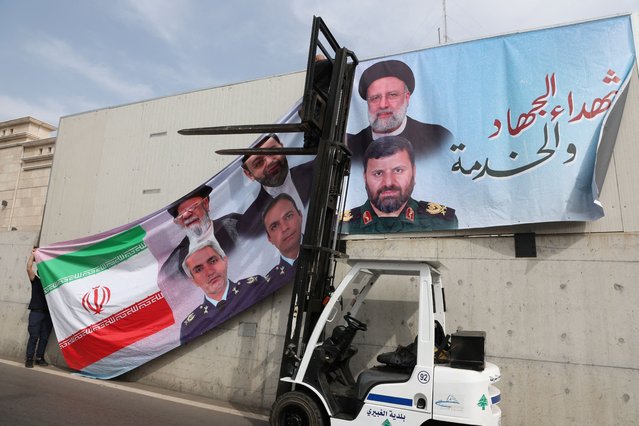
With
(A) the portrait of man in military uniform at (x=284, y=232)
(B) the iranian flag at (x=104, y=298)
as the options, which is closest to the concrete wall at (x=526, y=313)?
(A) the portrait of man in military uniform at (x=284, y=232)

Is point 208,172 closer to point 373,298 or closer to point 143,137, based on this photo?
point 143,137

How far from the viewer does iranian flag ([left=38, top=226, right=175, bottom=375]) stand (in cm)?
702

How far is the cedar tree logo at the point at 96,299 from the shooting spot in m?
7.25

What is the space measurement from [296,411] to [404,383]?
114 cm

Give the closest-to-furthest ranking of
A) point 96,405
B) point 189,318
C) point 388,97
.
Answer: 1. point 96,405
2. point 388,97
3. point 189,318

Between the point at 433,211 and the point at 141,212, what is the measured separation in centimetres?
555

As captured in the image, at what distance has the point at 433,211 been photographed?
5977 millimetres

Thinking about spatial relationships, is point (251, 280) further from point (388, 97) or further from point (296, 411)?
point (388, 97)

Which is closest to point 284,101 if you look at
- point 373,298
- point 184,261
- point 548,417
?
point 184,261

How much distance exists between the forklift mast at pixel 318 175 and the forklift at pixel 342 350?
1 cm

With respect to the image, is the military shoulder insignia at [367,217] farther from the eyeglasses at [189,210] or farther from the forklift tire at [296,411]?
the forklift tire at [296,411]

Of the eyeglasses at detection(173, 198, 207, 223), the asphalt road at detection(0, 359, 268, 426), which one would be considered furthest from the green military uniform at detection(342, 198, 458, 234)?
the asphalt road at detection(0, 359, 268, 426)

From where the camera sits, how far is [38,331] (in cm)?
771

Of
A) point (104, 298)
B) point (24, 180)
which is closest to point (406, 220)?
point (104, 298)
